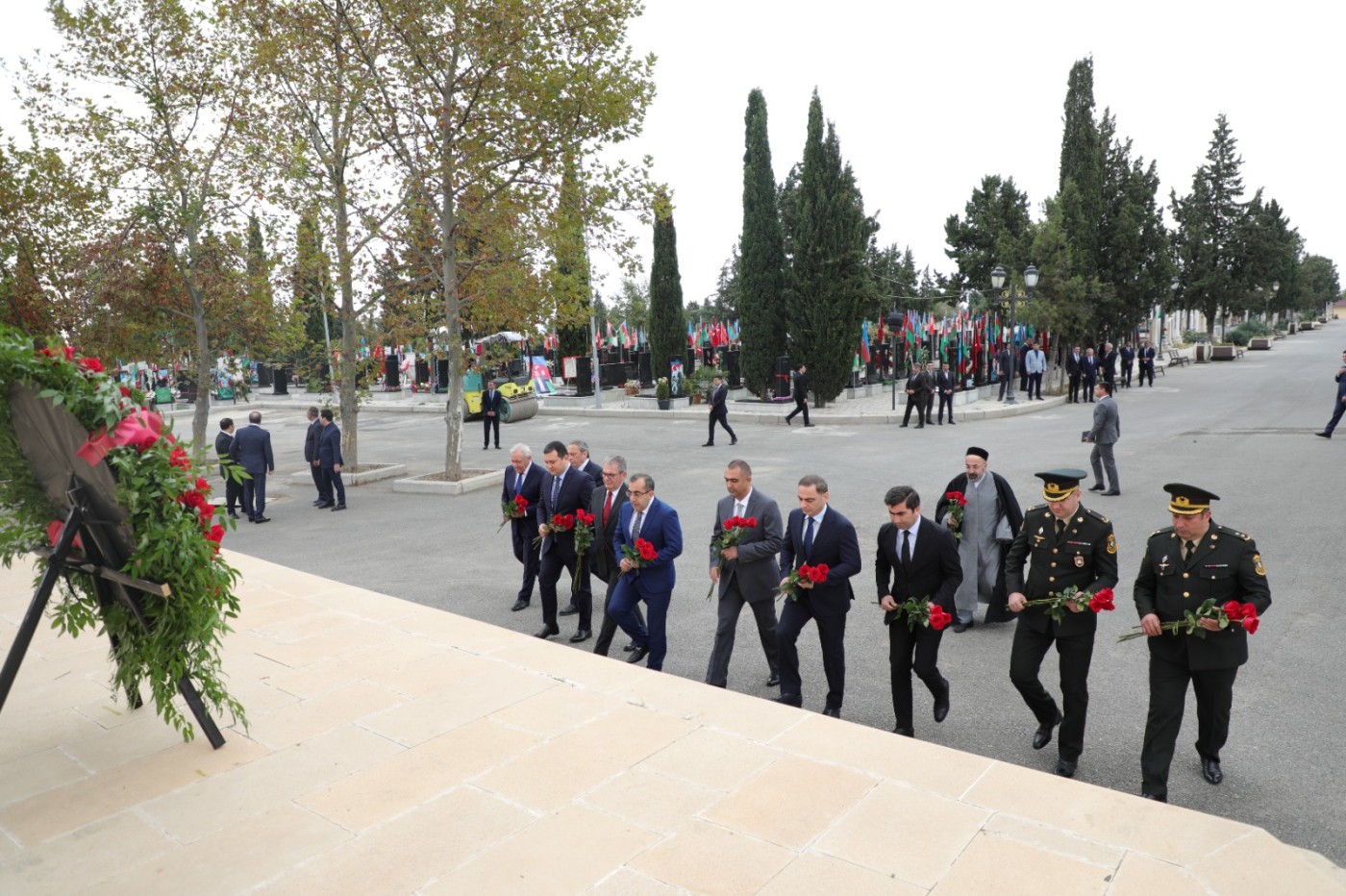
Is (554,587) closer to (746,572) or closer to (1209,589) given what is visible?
(746,572)

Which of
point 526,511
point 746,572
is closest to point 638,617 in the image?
point 746,572

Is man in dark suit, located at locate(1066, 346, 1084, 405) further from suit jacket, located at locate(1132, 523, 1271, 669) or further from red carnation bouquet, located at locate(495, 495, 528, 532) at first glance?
suit jacket, located at locate(1132, 523, 1271, 669)

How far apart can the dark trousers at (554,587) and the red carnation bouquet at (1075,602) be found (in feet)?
13.4

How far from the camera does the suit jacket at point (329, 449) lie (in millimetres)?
15086

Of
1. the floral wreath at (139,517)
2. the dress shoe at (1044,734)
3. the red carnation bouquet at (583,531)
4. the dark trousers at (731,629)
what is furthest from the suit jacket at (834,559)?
the floral wreath at (139,517)

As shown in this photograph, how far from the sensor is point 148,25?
1578 centimetres

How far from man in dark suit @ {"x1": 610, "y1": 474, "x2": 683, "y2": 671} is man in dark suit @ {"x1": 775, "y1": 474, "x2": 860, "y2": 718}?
111cm

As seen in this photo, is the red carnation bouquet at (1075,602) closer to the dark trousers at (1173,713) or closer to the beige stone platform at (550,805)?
Result: the dark trousers at (1173,713)

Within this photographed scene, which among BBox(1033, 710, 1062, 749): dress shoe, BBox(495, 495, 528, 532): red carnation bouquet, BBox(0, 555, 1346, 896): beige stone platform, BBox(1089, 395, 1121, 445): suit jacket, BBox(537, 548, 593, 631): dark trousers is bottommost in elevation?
BBox(1033, 710, 1062, 749): dress shoe

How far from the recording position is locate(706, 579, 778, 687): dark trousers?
6.62 m

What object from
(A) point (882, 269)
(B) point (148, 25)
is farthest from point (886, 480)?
(A) point (882, 269)

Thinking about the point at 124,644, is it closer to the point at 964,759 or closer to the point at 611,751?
the point at 611,751

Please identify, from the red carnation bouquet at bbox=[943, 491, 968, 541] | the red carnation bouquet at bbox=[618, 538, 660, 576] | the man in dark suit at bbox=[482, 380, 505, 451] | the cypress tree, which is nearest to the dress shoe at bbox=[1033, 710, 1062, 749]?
the red carnation bouquet at bbox=[943, 491, 968, 541]

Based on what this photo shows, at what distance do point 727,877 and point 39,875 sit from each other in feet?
10.3
